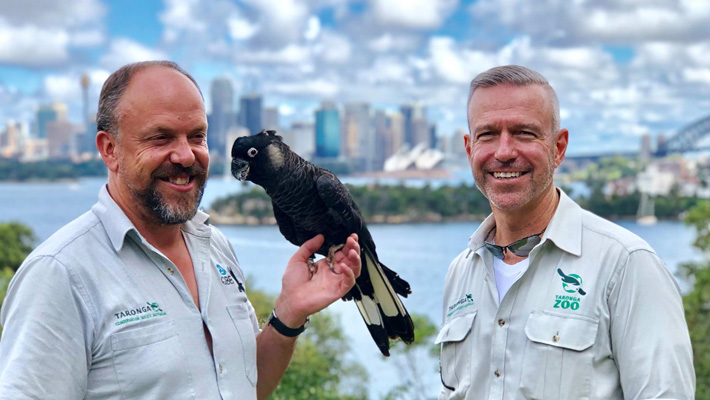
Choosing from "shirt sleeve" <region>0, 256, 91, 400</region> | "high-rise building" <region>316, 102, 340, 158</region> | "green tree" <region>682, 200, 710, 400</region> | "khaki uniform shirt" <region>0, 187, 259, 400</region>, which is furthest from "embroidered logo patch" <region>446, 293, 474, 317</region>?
"high-rise building" <region>316, 102, 340, 158</region>

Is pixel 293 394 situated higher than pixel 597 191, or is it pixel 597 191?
pixel 293 394

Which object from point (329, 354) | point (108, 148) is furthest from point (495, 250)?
point (329, 354)

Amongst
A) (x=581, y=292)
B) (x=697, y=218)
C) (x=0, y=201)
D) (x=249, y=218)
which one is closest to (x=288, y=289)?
(x=581, y=292)

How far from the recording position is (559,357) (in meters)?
2.13

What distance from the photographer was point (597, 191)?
53812mm

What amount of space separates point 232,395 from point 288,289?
0.58 meters

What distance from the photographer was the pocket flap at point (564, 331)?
6.88ft

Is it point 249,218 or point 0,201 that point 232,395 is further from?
point 0,201

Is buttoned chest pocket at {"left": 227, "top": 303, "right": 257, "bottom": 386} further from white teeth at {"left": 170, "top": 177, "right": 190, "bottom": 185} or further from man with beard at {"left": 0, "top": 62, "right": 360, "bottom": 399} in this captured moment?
white teeth at {"left": 170, "top": 177, "right": 190, "bottom": 185}

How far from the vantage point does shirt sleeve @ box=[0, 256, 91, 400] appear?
1882mm

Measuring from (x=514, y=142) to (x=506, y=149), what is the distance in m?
0.04

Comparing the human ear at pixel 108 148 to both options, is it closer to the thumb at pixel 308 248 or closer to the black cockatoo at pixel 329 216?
the black cockatoo at pixel 329 216

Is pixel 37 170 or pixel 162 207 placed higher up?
pixel 162 207

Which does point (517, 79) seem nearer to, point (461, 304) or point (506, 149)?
point (506, 149)
